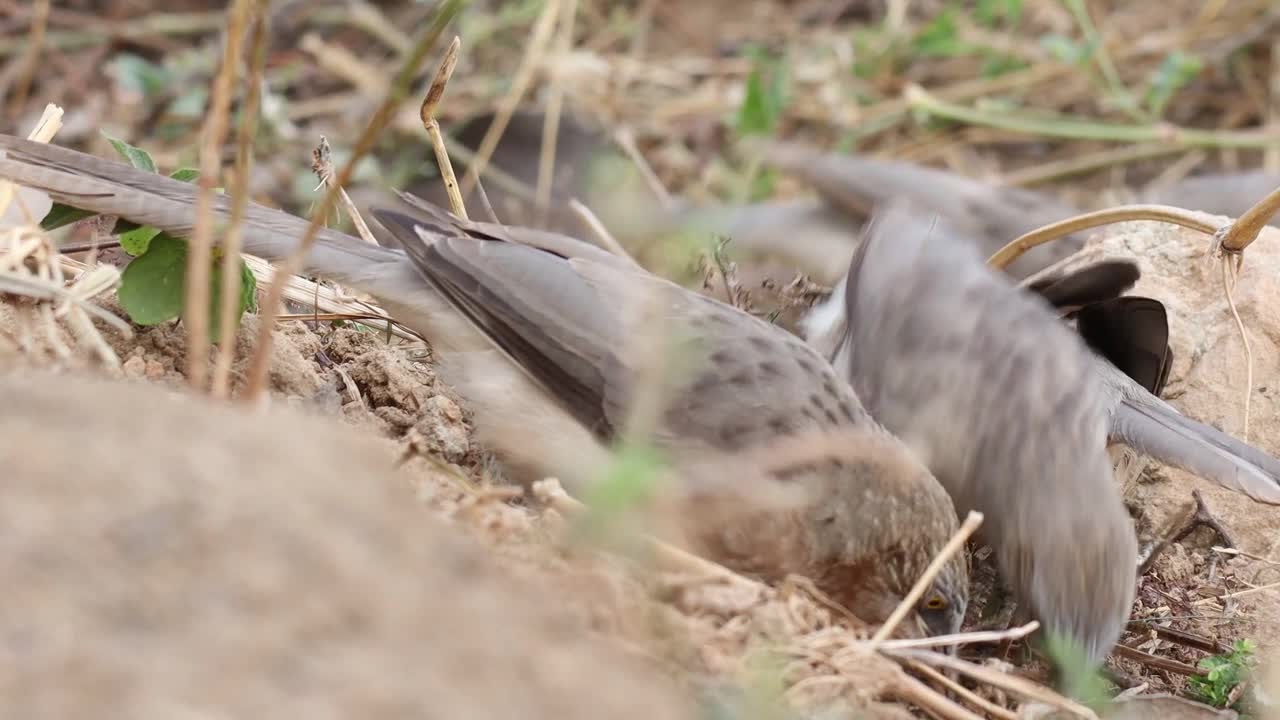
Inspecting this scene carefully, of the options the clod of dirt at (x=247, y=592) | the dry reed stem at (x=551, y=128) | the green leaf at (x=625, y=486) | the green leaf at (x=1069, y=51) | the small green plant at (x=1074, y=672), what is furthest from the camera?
the green leaf at (x=1069, y=51)

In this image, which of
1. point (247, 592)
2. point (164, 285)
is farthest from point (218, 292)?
point (247, 592)

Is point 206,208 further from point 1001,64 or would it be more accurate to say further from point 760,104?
point 1001,64

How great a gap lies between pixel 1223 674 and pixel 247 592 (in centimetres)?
223

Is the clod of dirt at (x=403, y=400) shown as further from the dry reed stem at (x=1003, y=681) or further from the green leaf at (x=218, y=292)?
the dry reed stem at (x=1003, y=681)

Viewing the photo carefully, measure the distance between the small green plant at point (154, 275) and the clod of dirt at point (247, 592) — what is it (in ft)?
3.61

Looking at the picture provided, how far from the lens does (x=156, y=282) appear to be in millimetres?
3254

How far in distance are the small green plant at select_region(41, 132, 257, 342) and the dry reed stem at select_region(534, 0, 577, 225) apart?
2.81 m

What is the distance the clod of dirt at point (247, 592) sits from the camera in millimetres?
1710

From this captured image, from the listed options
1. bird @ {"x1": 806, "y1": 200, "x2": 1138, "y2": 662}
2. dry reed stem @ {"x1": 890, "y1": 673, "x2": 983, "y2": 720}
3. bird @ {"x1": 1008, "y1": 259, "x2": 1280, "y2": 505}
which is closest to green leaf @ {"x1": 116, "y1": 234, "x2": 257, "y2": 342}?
dry reed stem @ {"x1": 890, "y1": 673, "x2": 983, "y2": 720}

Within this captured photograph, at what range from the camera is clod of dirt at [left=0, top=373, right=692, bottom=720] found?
1.71 meters

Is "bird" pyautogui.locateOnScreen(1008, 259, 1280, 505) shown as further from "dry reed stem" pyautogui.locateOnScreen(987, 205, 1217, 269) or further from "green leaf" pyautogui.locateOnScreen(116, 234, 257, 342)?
"green leaf" pyautogui.locateOnScreen(116, 234, 257, 342)

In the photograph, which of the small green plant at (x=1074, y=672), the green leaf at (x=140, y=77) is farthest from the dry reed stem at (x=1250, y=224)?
the green leaf at (x=140, y=77)

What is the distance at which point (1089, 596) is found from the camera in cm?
327

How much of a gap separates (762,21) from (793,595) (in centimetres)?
589
